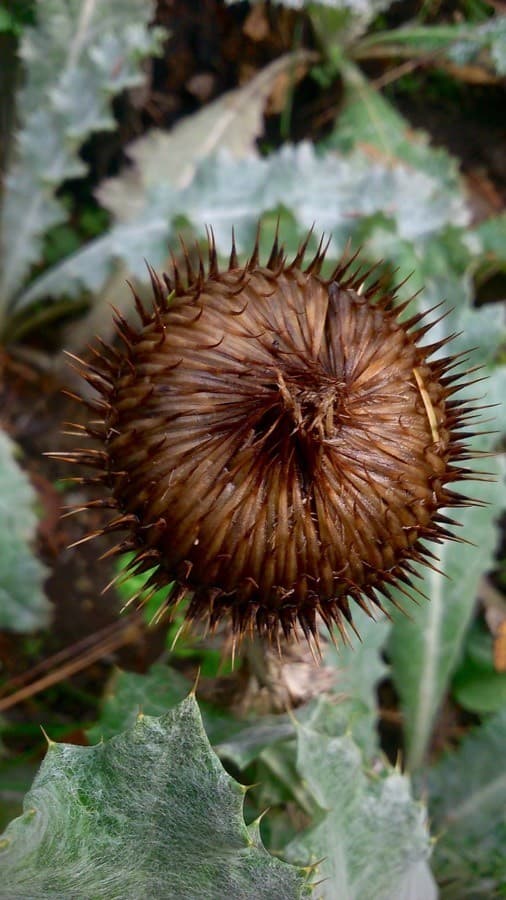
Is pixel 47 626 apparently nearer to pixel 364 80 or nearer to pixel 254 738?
pixel 254 738

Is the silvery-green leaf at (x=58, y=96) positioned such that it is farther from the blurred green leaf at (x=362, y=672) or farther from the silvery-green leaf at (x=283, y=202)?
the blurred green leaf at (x=362, y=672)

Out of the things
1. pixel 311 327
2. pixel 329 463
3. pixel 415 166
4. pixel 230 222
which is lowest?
pixel 329 463

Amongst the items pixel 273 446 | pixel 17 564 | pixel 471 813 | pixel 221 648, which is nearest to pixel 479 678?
pixel 471 813

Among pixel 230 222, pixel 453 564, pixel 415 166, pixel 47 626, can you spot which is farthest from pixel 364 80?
pixel 47 626

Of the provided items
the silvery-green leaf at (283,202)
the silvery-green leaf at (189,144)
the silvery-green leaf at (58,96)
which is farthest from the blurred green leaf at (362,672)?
the silvery-green leaf at (58,96)

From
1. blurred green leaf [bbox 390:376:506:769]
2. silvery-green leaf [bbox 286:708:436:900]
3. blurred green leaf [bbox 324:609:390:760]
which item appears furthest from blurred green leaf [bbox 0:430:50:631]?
blurred green leaf [bbox 390:376:506:769]

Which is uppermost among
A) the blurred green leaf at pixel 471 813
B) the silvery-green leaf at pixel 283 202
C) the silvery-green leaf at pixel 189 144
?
the silvery-green leaf at pixel 189 144

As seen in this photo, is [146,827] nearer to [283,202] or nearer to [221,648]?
[221,648]

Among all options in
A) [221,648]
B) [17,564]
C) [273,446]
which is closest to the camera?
[273,446]
